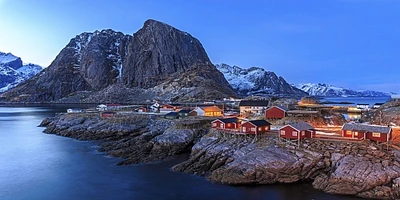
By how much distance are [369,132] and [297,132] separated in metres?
7.26

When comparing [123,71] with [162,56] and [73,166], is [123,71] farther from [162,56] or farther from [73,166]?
[73,166]

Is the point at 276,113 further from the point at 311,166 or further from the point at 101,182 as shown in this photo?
the point at 101,182

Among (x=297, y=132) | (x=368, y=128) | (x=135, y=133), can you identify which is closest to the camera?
(x=368, y=128)

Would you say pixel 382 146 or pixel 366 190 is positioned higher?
pixel 382 146

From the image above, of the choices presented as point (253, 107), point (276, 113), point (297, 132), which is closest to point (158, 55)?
point (253, 107)

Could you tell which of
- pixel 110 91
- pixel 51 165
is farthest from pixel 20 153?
pixel 110 91

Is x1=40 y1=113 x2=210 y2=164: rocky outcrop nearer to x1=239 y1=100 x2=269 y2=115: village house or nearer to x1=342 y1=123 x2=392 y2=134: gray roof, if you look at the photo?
x1=239 y1=100 x2=269 y2=115: village house

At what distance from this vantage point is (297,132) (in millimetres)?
32875

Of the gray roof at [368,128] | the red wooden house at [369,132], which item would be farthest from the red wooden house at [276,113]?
the gray roof at [368,128]

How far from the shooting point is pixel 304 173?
96.1 ft

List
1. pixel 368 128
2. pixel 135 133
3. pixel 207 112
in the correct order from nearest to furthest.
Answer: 1. pixel 368 128
2. pixel 135 133
3. pixel 207 112

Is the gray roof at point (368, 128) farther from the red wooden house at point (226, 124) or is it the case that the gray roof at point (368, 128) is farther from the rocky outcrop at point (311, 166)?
the red wooden house at point (226, 124)

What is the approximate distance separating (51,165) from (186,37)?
16440 cm

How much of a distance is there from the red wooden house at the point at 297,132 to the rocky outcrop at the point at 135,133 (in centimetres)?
1496
